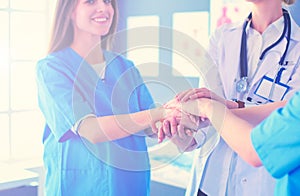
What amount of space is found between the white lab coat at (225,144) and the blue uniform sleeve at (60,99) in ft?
Answer: 1.22

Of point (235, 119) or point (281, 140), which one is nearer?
point (281, 140)

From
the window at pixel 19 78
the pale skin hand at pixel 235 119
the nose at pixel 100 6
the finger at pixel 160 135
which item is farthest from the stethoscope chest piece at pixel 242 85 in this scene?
the window at pixel 19 78

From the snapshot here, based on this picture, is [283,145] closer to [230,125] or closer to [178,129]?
Result: [230,125]

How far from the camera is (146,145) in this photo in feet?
4.80

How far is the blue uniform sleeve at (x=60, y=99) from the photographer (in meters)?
1.31

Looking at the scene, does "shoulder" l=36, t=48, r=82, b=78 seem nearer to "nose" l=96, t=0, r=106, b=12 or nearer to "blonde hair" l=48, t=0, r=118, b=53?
"blonde hair" l=48, t=0, r=118, b=53

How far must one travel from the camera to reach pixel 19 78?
1.71m

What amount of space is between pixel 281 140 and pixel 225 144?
59 cm

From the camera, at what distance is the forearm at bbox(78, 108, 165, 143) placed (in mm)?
1320

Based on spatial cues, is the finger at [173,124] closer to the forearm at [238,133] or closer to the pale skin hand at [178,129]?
the pale skin hand at [178,129]

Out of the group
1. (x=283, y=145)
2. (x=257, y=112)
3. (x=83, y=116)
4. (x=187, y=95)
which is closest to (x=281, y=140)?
(x=283, y=145)

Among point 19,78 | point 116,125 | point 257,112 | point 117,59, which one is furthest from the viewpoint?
point 19,78

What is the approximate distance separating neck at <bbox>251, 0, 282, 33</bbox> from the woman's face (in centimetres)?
45

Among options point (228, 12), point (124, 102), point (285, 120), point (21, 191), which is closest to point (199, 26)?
point (228, 12)
